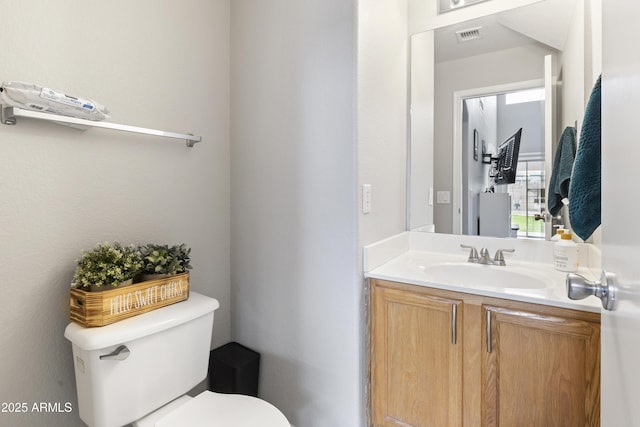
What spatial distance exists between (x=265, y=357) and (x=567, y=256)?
1.44 meters

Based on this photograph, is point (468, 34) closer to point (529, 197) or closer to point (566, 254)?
point (529, 197)

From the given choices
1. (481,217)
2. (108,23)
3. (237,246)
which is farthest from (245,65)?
(481,217)

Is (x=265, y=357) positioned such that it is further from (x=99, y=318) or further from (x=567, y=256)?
(x=567, y=256)

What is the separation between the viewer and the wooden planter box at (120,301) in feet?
3.27

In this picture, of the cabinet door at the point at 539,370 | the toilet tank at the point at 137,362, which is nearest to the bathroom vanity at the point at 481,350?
the cabinet door at the point at 539,370

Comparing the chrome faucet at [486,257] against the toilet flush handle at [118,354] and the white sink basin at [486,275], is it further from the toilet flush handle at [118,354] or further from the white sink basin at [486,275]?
the toilet flush handle at [118,354]

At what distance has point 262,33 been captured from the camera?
5.09ft

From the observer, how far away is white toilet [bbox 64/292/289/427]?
3.24 ft

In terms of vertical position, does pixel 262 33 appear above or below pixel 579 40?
above

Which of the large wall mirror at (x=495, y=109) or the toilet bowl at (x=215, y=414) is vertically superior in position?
the large wall mirror at (x=495, y=109)

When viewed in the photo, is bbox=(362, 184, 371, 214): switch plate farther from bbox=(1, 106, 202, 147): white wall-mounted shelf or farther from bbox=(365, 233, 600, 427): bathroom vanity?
bbox=(1, 106, 202, 147): white wall-mounted shelf

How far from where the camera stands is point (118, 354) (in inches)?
39.3

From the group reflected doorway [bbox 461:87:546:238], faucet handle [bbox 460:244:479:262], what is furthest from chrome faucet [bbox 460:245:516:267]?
reflected doorway [bbox 461:87:546:238]

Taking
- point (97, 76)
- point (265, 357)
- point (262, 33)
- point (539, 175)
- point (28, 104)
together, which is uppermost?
point (262, 33)
